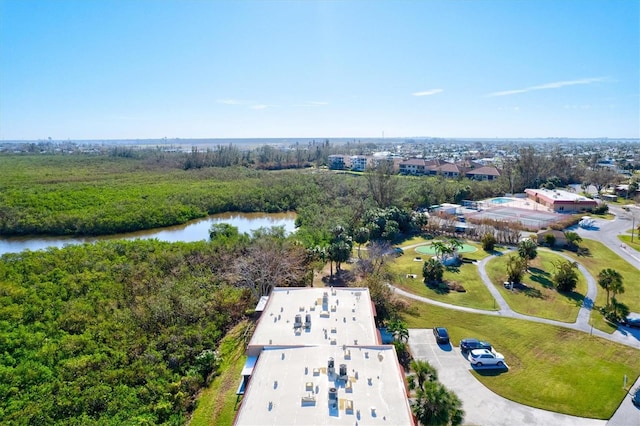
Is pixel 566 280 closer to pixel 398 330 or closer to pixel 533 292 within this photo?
pixel 533 292

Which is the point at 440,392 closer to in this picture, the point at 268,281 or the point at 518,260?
the point at 268,281

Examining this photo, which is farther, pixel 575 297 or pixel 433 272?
pixel 433 272

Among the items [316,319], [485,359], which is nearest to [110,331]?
[316,319]

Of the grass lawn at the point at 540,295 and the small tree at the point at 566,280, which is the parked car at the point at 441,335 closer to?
the grass lawn at the point at 540,295

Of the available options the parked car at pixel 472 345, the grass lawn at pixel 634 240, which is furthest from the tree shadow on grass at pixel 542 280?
the grass lawn at pixel 634 240

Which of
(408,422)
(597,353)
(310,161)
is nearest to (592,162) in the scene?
(310,161)
